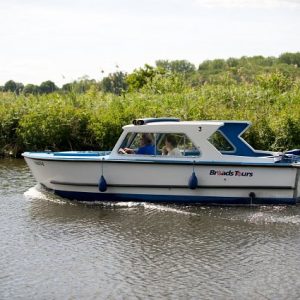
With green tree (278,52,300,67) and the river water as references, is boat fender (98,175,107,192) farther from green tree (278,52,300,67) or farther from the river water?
green tree (278,52,300,67)

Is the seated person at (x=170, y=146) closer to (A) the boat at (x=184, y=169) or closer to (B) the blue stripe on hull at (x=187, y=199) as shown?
(A) the boat at (x=184, y=169)

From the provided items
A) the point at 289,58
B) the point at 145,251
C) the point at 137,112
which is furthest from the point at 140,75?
the point at 289,58

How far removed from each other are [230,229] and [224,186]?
2067mm

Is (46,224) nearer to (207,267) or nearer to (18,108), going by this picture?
(207,267)

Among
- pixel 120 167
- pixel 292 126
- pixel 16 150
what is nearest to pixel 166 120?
pixel 120 167

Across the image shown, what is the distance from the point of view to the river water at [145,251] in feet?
31.7

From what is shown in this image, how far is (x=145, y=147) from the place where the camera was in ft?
50.1

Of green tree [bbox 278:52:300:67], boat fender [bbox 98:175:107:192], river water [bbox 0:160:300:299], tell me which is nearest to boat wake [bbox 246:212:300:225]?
river water [bbox 0:160:300:299]

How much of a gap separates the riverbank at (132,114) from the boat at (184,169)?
5633 millimetres

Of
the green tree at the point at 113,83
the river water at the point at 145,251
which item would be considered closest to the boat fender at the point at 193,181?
the river water at the point at 145,251

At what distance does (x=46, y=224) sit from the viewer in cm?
1360

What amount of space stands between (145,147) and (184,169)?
3.61 feet

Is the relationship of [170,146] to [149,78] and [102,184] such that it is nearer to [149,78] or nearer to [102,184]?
[102,184]

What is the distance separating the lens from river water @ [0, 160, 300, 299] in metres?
9.66
